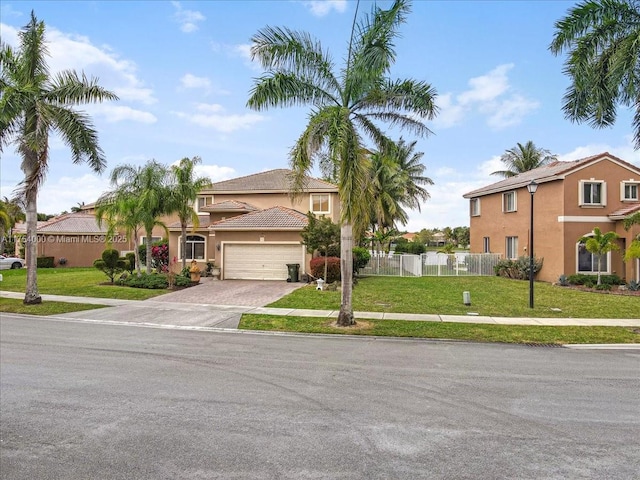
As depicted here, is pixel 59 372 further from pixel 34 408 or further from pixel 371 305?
pixel 371 305

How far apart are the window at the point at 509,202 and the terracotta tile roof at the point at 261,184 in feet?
37.7

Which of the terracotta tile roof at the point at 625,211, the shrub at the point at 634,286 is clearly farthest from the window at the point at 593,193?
the shrub at the point at 634,286

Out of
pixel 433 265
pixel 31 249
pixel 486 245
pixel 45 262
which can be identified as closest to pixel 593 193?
pixel 486 245

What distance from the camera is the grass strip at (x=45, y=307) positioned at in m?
15.4

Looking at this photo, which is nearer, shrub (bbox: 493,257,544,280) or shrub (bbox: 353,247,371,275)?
shrub (bbox: 353,247,371,275)

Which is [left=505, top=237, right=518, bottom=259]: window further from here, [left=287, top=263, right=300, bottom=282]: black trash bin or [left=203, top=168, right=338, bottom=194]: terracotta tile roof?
[left=287, top=263, right=300, bottom=282]: black trash bin

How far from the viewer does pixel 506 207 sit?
2945 cm

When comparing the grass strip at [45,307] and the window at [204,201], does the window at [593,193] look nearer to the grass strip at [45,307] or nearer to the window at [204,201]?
the window at [204,201]

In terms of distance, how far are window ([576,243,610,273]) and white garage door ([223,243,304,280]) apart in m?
15.3

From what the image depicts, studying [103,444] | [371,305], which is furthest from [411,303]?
[103,444]

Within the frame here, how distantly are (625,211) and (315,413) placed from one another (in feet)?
79.2

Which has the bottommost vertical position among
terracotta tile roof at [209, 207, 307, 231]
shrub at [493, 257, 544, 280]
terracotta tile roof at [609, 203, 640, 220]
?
shrub at [493, 257, 544, 280]

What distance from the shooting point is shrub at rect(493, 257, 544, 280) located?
25.8 m

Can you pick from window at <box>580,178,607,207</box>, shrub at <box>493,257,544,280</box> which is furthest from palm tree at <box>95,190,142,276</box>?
window at <box>580,178,607,207</box>
